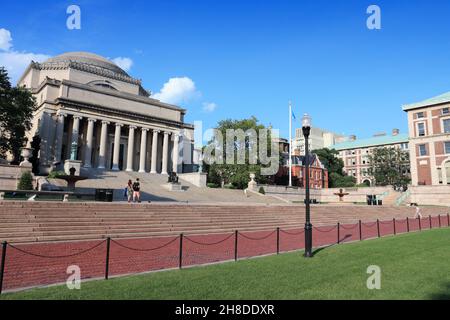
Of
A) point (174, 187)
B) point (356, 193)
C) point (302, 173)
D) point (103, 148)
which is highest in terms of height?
point (103, 148)

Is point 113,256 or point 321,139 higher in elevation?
point 321,139

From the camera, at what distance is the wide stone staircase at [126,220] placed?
51.4ft

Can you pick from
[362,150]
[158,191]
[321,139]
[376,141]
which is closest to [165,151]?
[158,191]

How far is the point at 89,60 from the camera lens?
210 feet

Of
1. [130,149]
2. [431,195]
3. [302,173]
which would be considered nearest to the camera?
[130,149]

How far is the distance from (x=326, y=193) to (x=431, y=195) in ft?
60.2

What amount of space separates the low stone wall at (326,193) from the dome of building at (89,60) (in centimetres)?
3803

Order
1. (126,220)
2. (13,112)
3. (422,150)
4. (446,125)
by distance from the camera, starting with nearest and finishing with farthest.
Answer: (126,220) < (13,112) < (446,125) < (422,150)

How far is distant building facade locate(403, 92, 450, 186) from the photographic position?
2227 inches

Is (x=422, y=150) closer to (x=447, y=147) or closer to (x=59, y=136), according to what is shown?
(x=447, y=147)
